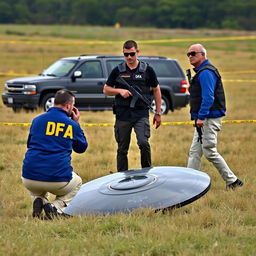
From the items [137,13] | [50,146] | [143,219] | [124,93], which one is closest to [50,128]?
[50,146]

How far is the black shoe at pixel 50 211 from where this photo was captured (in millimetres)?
6644

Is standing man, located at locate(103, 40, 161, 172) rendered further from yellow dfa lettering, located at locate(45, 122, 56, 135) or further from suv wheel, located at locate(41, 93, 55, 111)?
suv wheel, located at locate(41, 93, 55, 111)

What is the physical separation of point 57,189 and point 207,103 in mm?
2161

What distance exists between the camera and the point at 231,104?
1970 centimetres

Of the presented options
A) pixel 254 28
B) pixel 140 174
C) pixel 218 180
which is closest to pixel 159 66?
pixel 218 180

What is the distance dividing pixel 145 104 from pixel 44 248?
11.1ft

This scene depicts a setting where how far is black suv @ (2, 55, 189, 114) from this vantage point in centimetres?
1681

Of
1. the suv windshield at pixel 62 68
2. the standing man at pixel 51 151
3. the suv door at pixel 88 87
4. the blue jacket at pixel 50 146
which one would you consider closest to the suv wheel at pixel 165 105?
the suv door at pixel 88 87

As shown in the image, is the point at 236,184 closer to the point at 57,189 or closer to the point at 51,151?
the point at 57,189

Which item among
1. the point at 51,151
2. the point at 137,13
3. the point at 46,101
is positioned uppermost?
the point at 137,13

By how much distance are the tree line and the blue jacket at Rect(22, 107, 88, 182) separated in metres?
88.2

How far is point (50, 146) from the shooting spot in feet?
21.6

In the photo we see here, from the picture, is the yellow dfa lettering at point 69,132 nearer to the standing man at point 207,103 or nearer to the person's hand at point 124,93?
the person's hand at point 124,93

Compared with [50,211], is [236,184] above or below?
below
